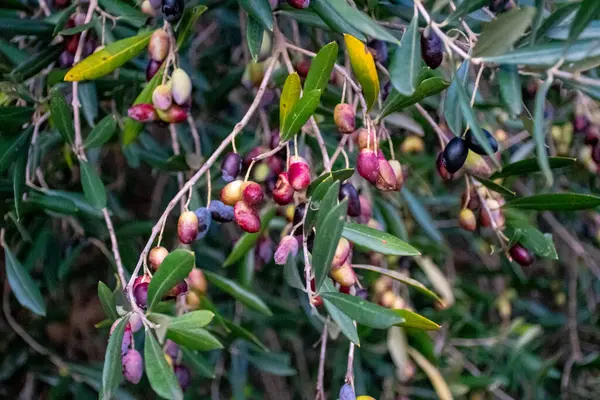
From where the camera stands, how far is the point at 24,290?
3.40ft

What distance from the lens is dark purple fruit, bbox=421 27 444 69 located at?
0.67 m

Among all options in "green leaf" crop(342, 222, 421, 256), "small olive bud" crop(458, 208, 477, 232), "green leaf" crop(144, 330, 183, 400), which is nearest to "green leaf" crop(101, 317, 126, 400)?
"green leaf" crop(144, 330, 183, 400)

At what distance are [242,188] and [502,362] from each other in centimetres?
122

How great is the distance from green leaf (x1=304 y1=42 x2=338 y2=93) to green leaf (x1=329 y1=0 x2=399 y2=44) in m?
0.05

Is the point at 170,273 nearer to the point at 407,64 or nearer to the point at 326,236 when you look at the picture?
the point at 326,236

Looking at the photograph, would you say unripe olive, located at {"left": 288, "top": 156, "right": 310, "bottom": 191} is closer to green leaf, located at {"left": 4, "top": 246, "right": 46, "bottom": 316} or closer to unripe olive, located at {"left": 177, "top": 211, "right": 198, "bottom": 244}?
unripe olive, located at {"left": 177, "top": 211, "right": 198, "bottom": 244}

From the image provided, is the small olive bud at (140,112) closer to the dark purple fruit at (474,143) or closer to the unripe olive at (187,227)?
the unripe olive at (187,227)

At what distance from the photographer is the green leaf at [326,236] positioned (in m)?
0.59

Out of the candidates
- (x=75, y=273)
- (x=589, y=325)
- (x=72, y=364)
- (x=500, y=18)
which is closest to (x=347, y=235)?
(x=500, y=18)

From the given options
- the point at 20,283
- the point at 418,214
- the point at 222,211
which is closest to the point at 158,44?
the point at 222,211

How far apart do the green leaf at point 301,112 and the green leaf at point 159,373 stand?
264 mm

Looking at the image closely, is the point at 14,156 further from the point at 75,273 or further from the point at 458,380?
the point at 458,380

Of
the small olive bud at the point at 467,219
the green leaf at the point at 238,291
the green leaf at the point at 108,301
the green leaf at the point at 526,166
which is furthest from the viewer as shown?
the green leaf at the point at 238,291

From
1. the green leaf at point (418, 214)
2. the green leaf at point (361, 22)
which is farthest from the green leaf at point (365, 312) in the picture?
Result: the green leaf at point (418, 214)
